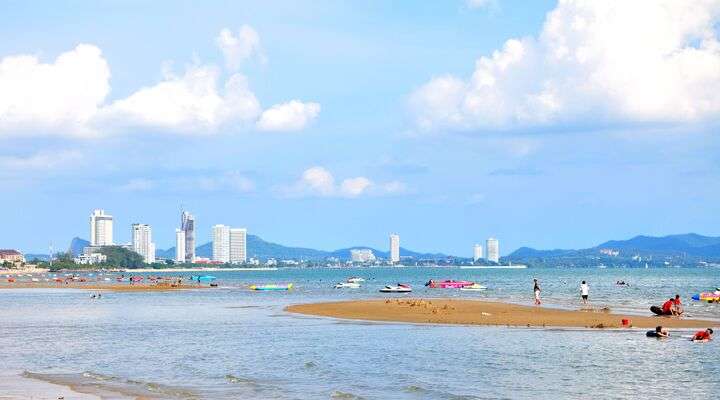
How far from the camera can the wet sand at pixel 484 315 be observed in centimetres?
5881

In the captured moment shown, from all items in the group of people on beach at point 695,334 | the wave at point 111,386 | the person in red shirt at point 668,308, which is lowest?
the wave at point 111,386

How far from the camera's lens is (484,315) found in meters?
66.8

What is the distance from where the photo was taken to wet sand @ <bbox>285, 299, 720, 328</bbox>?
58812 millimetres

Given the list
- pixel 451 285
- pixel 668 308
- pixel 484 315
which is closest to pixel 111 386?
pixel 484 315

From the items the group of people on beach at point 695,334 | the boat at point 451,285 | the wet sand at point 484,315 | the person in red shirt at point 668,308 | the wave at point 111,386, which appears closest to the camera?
the wave at point 111,386

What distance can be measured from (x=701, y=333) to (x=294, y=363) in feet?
68.0

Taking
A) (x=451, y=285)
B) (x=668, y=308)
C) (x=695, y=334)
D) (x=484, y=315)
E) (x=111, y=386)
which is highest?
(x=668, y=308)

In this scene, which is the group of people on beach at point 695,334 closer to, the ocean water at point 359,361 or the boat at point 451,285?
the ocean water at point 359,361

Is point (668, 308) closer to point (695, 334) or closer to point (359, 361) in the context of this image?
point (695, 334)

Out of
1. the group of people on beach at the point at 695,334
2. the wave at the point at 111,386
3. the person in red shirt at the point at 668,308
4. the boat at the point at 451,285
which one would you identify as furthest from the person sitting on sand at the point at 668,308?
the boat at the point at 451,285

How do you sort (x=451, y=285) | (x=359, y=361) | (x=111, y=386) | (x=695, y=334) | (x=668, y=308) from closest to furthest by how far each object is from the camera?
1. (x=111, y=386)
2. (x=359, y=361)
3. (x=695, y=334)
4. (x=668, y=308)
5. (x=451, y=285)

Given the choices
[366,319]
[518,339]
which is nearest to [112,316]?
[366,319]

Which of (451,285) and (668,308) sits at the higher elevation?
(668,308)

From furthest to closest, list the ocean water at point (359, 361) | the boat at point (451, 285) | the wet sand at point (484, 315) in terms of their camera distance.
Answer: the boat at point (451, 285) → the wet sand at point (484, 315) → the ocean water at point (359, 361)
